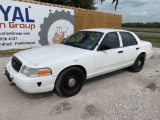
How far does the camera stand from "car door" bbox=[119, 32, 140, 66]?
200 inches

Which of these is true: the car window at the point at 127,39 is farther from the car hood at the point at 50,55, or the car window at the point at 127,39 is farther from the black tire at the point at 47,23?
the black tire at the point at 47,23

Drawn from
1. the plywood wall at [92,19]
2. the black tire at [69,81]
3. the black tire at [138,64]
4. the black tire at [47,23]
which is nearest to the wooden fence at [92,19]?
the plywood wall at [92,19]

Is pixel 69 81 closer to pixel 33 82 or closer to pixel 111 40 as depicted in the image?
pixel 33 82

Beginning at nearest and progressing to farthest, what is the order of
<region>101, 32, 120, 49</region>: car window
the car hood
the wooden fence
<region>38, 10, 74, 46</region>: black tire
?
the car hood → <region>101, 32, 120, 49</region>: car window → <region>38, 10, 74, 46</region>: black tire → the wooden fence

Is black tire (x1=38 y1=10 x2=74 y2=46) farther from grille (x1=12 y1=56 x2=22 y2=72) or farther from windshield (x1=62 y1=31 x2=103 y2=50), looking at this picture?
grille (x1=12 y1=56 x2=22 y2=72)

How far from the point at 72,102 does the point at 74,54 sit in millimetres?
1087

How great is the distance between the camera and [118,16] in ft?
46.9

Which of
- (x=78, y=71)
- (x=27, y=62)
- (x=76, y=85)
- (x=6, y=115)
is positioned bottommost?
(x=6, y=115)

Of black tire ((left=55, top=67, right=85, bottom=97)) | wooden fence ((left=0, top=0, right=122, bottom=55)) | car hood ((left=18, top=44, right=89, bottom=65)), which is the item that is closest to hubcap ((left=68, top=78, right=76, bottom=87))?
black tire ((left=55, top=67, right=85, bottom=97))

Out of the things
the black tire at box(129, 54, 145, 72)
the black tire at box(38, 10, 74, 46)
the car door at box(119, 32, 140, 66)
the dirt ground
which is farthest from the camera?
the black tire at box(38, 10, 74, 46)

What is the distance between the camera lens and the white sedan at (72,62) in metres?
3.35

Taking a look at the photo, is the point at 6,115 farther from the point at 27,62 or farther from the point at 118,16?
the point at 118,16

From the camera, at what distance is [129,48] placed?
5.18m

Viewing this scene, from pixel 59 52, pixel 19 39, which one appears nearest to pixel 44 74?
pixel 59 52
